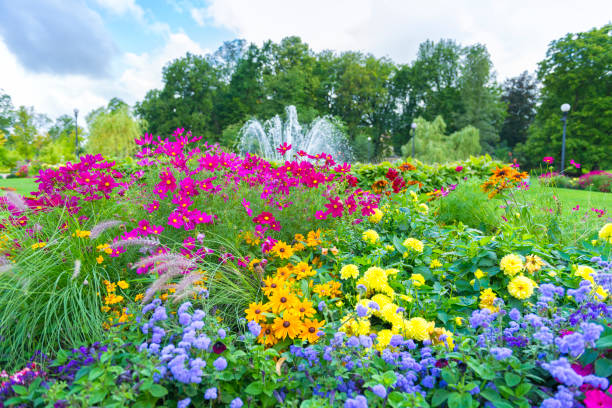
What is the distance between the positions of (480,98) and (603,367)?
29.4 m

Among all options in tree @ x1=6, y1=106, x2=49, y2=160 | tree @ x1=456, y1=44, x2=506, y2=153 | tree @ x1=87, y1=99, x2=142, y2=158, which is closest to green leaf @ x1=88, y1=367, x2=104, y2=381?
tree @ x1=87, y1=99, x2=142, y2=158

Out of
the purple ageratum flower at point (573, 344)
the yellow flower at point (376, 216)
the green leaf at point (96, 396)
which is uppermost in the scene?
the yellow flower at point (376, 216)

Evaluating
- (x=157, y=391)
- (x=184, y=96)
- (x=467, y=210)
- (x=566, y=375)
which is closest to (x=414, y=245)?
(x=566, y=375)

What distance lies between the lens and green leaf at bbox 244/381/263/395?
1.12m

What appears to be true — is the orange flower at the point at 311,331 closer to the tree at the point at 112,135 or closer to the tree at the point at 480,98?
the tree at the point at 112,135

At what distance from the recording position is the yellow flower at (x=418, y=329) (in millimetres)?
1396

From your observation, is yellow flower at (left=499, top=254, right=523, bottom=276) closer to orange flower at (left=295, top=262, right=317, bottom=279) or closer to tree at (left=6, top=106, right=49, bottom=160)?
orange flower at (left=295, top=262, right=317, bottom=279)

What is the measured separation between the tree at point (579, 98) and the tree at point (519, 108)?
893 centimetres

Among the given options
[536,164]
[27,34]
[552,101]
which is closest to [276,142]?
[27,34]

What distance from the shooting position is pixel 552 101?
838 inches

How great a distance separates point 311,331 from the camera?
1.47 meters

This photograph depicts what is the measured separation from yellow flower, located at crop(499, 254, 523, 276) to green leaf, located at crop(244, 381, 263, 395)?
1349mm

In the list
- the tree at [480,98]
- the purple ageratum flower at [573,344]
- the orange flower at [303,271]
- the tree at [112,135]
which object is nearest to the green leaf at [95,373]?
the orange flower at [303,271]

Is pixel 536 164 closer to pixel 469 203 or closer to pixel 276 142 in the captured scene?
pixel 276 142
